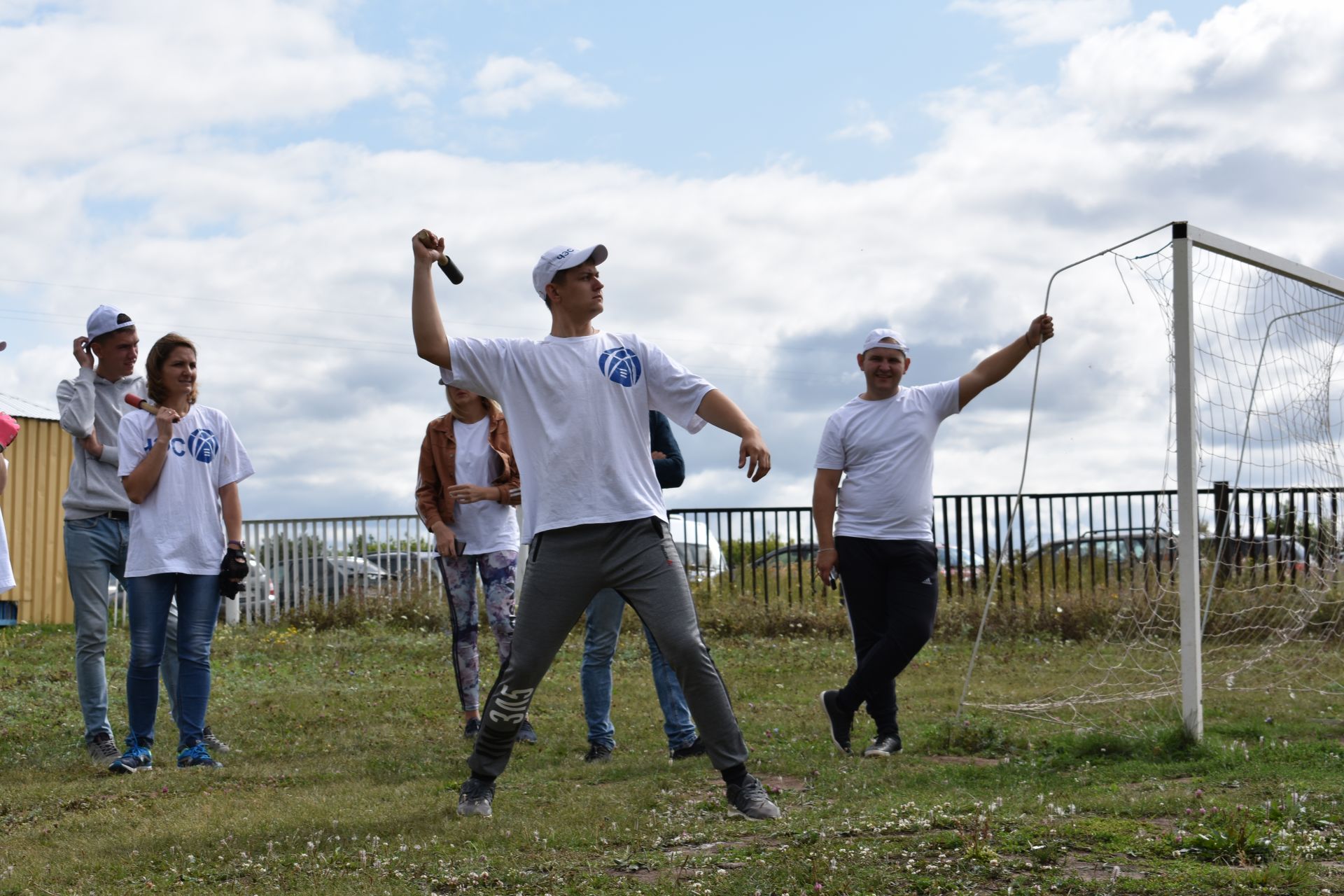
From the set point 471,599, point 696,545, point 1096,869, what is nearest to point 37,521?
point 696,545

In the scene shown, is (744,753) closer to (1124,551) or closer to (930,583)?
(930,583)

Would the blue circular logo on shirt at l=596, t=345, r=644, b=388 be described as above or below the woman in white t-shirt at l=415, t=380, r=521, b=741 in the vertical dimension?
above

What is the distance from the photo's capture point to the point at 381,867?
4.08 metres

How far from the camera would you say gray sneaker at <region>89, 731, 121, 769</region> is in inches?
263

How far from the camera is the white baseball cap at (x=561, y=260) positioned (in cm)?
479

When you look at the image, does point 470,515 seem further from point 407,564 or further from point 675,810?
point 407,564

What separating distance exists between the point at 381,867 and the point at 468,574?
3148 mm

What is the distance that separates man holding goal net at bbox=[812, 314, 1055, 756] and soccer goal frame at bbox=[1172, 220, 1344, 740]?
29.9 inches

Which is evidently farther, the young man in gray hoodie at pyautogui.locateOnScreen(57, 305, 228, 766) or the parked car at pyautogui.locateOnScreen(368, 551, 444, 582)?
the parked car at pyautogui.locateOnScreen(368, 551, 444, 582)

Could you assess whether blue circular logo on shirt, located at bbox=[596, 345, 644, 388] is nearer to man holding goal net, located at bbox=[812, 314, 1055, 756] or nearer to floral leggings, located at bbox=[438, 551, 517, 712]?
man holding goal net, located at bbox=[812, 314, 1055, 756]

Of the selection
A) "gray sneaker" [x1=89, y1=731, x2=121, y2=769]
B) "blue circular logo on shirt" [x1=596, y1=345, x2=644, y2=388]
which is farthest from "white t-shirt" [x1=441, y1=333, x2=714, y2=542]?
"gray sneaker" [x1=89, y1=731, x2=121, y2=769]

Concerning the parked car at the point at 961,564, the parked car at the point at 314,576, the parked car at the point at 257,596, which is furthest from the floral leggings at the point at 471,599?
the parked car at the point at 257,596

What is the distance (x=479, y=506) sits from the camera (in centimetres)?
702

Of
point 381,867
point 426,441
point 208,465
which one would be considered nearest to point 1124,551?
point 426,441
